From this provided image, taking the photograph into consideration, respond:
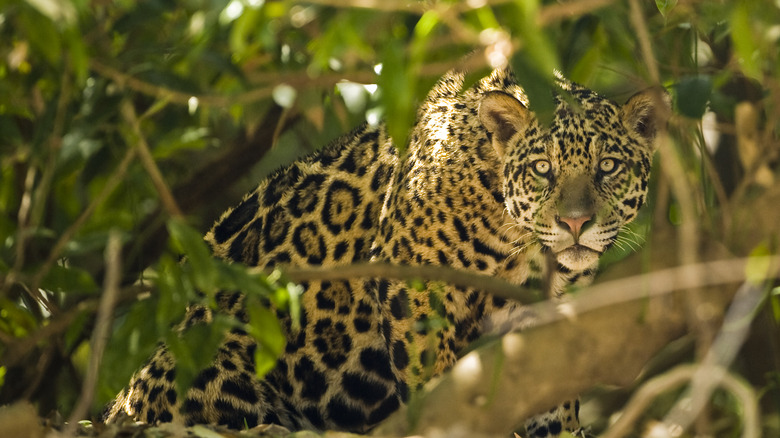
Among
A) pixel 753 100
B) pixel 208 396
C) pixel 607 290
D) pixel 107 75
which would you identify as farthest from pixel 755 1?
pixel 208 396

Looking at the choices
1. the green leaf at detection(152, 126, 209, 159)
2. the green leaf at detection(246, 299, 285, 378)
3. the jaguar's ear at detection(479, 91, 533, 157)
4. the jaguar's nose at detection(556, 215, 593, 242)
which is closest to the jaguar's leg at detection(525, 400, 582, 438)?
the jaguar's nose at detection(556, 215, 593, 242)

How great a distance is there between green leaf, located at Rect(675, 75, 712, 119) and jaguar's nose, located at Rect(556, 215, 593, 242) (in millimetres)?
1233

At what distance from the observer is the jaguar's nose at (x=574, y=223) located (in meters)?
4.85

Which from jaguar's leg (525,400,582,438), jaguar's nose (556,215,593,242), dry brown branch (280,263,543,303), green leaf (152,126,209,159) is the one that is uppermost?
green leaf (152,126,209,159)

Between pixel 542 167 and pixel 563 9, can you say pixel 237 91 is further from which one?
pixel 542 167

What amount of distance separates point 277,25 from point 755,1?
1.40m

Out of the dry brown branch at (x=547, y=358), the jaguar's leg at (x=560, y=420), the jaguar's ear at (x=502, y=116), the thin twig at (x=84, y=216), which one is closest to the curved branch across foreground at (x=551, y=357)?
the dry brown branch at (x=547, y=358)

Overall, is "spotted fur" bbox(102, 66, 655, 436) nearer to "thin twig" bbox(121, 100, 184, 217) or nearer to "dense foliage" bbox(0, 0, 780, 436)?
"dense foliage" bbox(0, 0, 780, 436)

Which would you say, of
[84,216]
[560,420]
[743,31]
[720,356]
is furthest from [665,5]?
[560,420]

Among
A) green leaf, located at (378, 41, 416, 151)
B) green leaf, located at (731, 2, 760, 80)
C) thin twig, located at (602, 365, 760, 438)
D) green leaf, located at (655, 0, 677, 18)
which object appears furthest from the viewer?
green leaf, located at (655, 0, 677, 18)

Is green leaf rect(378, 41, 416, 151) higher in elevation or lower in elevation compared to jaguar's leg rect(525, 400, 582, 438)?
higher

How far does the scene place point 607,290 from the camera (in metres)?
3.28

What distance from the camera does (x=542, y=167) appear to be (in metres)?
5.07

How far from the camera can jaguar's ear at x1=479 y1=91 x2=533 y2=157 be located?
5133mm
